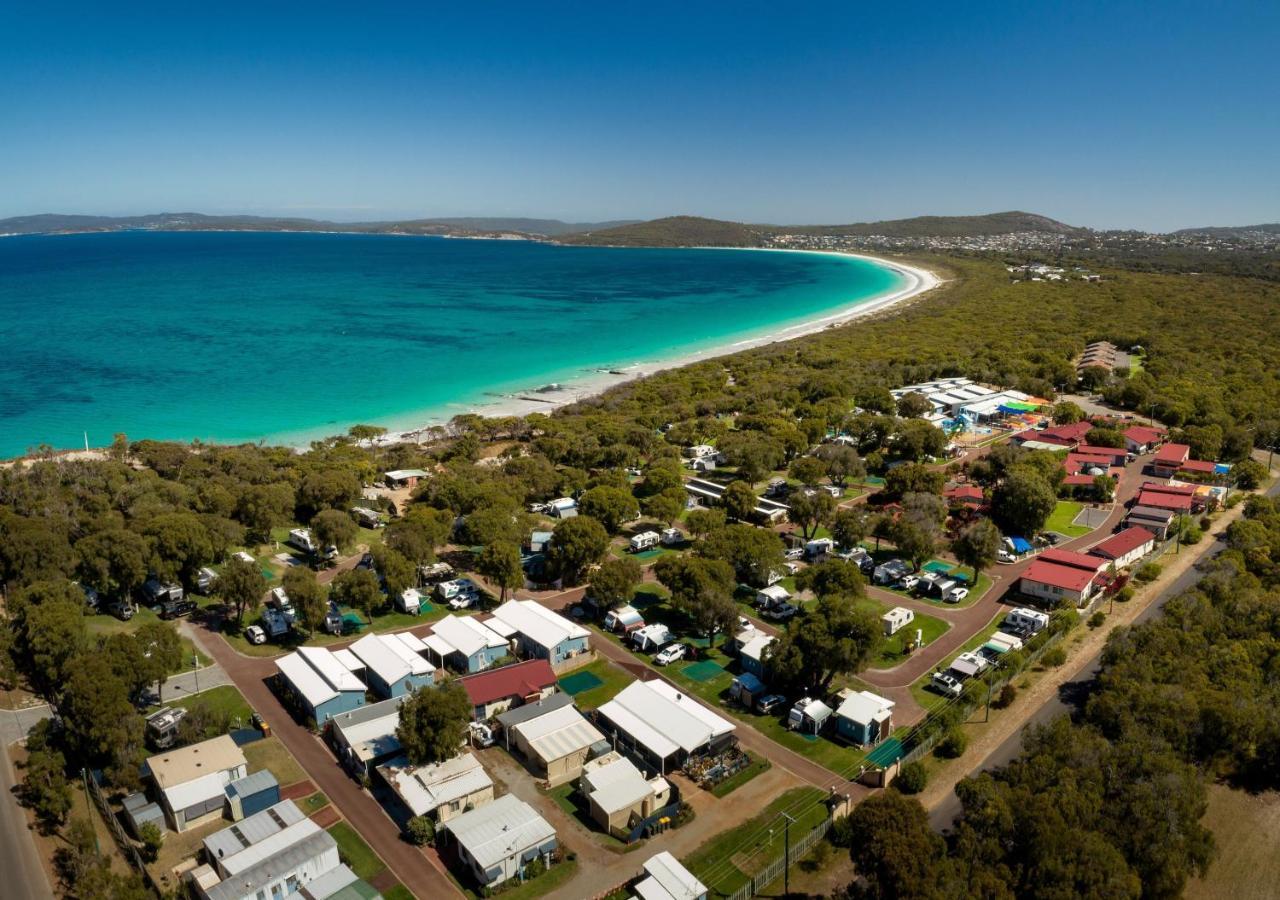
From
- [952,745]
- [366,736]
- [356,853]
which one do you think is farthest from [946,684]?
[356,853]

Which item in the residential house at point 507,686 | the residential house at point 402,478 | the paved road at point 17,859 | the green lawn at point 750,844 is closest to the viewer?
the paved road at point 17,859

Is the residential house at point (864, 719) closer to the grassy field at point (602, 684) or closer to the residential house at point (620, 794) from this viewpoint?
the residential house at point (620, 794)

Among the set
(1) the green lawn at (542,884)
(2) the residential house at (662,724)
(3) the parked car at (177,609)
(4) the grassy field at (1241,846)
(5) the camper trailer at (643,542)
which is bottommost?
(1) the green lawn at (542,884)

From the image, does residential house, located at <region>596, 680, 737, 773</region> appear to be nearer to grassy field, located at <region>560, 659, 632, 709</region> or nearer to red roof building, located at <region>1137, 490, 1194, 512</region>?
grassy field, located at <region>560, 659, 632, 709</region>

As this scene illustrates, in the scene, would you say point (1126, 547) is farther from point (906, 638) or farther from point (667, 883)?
point (667, 883)

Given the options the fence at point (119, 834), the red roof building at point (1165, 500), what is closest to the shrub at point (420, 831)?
the fence at point (119, 834)

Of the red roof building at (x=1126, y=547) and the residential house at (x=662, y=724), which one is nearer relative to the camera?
the residential house at (x=662, y=724)
